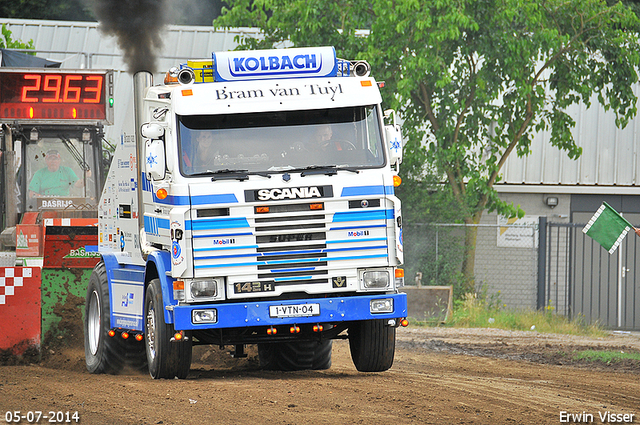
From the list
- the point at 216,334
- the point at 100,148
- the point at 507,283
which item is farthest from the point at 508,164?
the point at 216,334

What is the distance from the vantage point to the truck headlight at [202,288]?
8.38 metres

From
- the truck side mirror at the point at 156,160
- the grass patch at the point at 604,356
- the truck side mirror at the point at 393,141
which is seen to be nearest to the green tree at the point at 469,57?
the grass patch at the point at 604,356

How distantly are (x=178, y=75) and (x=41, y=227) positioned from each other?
5.94 m

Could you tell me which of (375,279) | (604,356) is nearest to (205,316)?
(375,279)

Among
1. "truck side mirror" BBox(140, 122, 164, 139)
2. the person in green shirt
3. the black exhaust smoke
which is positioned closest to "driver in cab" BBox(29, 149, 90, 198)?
the person in green shirt

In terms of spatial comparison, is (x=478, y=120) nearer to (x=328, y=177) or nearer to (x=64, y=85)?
(x=64, y=85)

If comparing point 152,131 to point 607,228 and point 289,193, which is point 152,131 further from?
point 607,228

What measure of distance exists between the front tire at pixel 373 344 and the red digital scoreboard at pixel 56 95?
6729 mm

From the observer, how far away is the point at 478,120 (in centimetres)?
1892

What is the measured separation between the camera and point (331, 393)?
798 centimetres

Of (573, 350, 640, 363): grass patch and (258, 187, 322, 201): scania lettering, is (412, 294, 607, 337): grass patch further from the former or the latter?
(258, 187, 322, 201): scania lettering

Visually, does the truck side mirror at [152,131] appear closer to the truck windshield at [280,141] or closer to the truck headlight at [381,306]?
the truck windshield at [280,141]

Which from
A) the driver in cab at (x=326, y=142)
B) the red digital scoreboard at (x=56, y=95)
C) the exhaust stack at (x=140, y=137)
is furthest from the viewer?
the red digital scoreboard at (x=56, y=95)

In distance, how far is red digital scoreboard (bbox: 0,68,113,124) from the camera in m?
13.8
